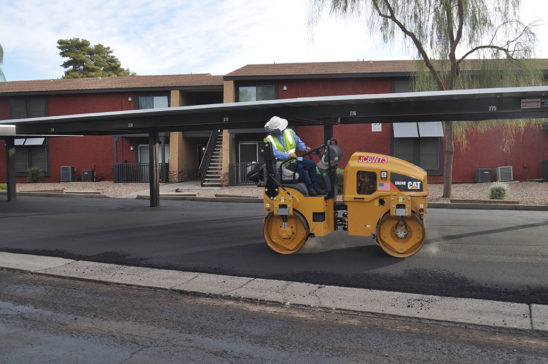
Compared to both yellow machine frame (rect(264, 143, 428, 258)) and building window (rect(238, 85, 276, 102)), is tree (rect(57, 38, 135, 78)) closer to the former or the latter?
building window (rect(238, 85, 276, 102))

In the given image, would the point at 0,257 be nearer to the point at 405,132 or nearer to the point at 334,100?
the point at 334,100

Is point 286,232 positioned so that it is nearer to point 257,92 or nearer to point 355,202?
point 355,202

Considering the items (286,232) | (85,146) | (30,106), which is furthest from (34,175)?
(286,232)

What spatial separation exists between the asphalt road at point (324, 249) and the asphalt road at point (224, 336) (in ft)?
4.15

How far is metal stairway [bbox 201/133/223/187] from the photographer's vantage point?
24.4m

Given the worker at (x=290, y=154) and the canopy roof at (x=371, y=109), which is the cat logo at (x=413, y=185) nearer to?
the worker at (x=290, y=154)

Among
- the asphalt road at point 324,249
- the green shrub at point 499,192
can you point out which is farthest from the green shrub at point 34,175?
the green shrub at point 499,192

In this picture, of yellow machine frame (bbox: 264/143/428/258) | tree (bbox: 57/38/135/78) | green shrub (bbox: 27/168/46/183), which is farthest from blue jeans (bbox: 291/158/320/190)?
tree (bbox: 57/38/135/78)

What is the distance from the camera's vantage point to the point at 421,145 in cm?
2375

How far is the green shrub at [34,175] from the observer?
28047 millimetres

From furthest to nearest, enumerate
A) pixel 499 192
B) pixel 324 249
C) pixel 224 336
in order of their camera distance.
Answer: pixel 499 192 < pixel 324 249 < pixel 224 336

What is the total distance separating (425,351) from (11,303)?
15.9ft

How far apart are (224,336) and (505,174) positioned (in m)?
21.7

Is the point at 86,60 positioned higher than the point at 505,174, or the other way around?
the point at 86,60
